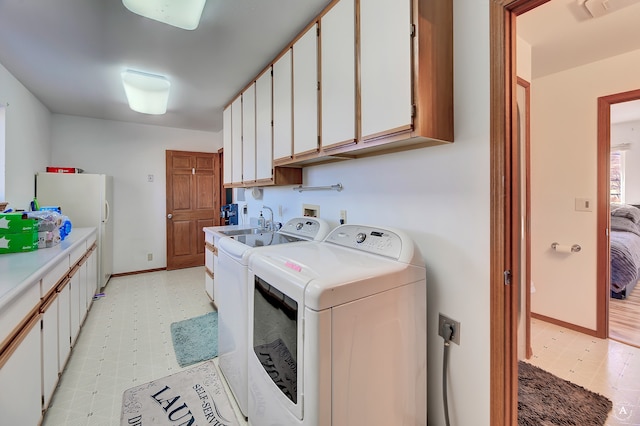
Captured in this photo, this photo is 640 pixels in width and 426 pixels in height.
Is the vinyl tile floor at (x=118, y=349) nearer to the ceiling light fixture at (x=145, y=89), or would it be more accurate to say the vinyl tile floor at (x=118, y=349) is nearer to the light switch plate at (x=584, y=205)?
the ceiling light fixture at (x=145, y=89)

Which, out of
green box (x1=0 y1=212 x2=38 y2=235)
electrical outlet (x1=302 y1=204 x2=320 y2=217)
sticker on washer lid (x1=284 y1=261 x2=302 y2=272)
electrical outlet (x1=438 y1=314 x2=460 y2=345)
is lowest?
electrical outlet (x1=438 y1=314 x2=460 y2=345)

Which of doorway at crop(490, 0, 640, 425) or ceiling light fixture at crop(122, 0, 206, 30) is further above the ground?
ceiling light fixture at crop(122, 0, 206, 30)

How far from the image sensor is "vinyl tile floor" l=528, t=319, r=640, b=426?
5.51ft

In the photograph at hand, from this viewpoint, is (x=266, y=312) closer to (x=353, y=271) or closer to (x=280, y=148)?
(x=353, y=271)

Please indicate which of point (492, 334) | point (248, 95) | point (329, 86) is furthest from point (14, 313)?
point (248, 95)

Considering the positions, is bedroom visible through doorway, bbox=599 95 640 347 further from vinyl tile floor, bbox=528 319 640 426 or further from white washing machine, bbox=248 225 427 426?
white washing machine, bbox=248 225 427 426

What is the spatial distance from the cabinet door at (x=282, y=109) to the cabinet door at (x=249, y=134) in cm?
50

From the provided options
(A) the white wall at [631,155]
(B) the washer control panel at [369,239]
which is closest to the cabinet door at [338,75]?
(B) the washer control panel at [369,239]

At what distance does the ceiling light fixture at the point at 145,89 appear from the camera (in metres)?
2.57

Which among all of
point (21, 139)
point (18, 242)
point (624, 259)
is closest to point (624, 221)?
point (624, 259)

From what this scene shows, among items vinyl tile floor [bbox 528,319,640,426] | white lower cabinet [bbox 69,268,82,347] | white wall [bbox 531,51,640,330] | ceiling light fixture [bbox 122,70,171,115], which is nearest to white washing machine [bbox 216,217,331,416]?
white lower cabinet [bbox 69,268,82,347]

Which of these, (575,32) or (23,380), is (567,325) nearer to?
(575,32)

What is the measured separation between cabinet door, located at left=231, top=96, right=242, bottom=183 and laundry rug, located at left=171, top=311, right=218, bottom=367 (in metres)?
1.55

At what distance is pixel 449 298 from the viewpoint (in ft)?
4.45
